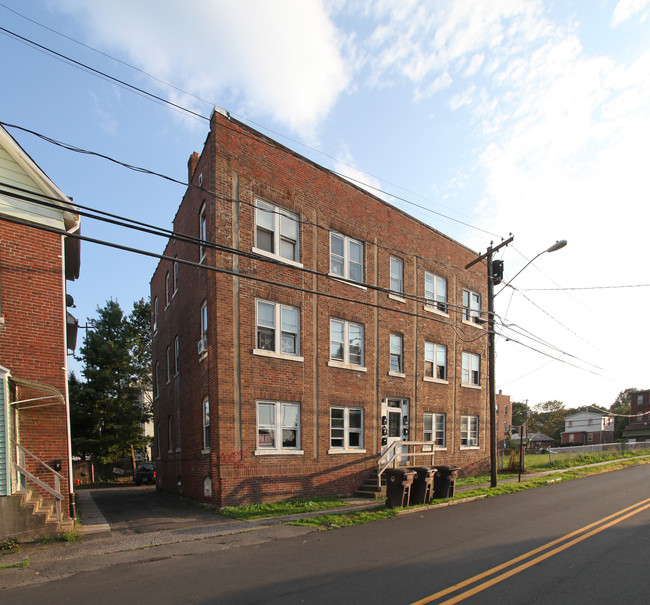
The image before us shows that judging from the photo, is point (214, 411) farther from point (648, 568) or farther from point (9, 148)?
point (648, 568)

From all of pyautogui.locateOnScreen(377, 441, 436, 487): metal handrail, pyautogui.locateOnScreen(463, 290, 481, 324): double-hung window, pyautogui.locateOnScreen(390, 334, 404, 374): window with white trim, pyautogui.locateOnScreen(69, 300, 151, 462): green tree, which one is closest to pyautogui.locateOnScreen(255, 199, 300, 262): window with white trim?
pyautogui.locateOnScreen(390, 334, 404, 374): window with white trim

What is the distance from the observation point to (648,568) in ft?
22.2

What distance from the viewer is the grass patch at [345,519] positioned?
1097 centimetres

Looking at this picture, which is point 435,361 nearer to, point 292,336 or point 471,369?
point 471,369

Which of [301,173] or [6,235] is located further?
[301,173]

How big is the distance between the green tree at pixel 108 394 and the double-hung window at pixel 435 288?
23.7 metres

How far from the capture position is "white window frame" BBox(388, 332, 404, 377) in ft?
62.4

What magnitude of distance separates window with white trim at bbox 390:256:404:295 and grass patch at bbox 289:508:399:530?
368 inches

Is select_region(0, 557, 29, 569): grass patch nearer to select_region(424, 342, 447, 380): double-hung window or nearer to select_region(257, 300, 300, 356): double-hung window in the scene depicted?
select_region(257, 300, 300, 356): double-hung window

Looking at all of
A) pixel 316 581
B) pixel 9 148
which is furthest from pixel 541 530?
pixel 9 148

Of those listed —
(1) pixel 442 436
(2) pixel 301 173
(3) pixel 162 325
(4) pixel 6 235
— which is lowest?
(1) pixel 442 436

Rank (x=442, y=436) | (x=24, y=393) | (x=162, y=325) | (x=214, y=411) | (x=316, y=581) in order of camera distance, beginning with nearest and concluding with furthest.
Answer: (x=316, y=581)
(x=24, y=393)
(x=214, y=411)
(x=442, y=436)
(x=162, y=325)

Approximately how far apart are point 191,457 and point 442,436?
10366 mm

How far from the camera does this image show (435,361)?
21.3 meters
